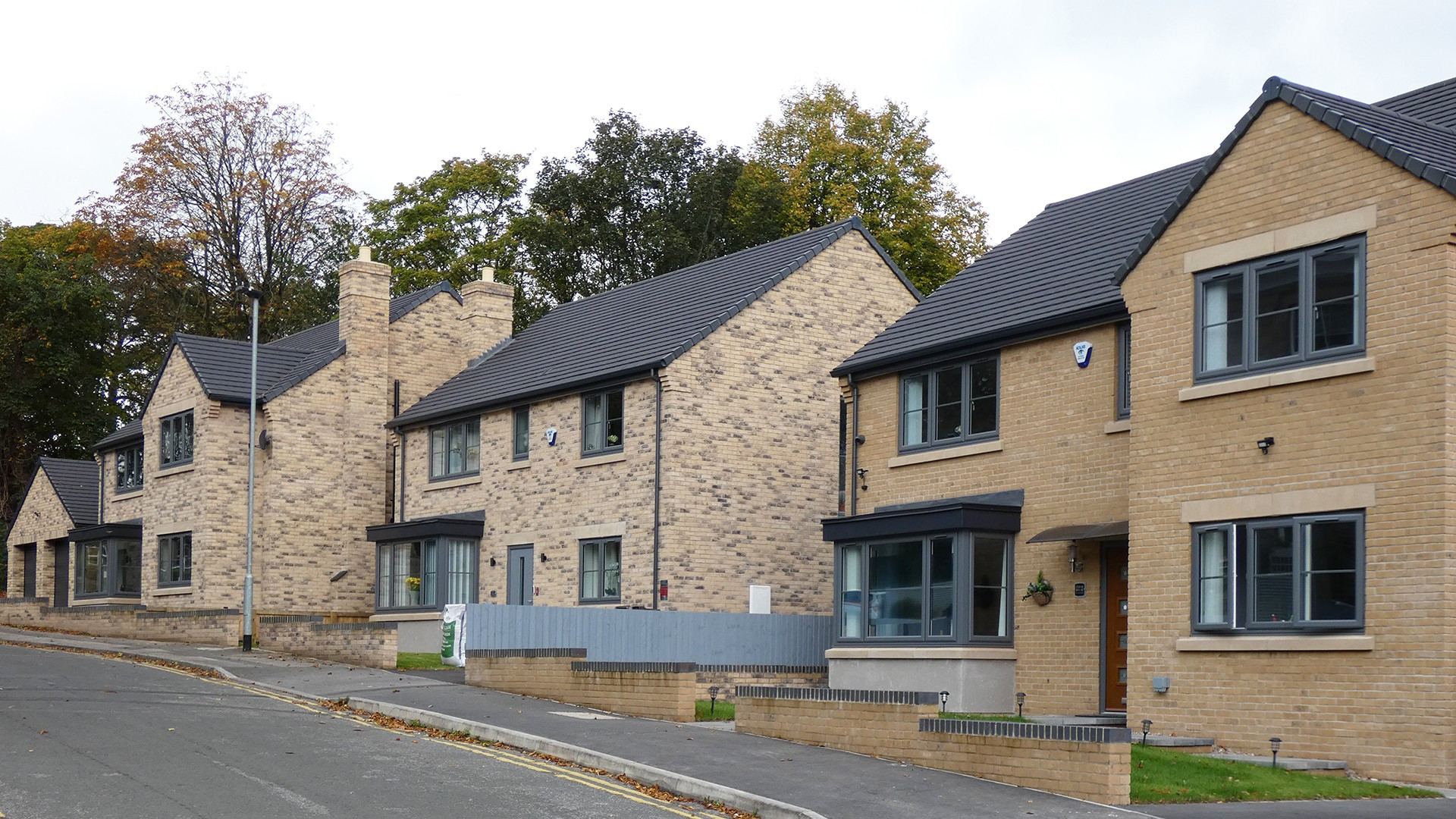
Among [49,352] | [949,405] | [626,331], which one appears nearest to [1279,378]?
[949,405]

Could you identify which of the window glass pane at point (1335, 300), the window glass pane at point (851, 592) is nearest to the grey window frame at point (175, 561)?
the window glass pane at point (851, 592)

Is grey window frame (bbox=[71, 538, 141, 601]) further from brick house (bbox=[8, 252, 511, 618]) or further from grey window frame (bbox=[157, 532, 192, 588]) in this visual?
grey window frame (bbox=[157, 532, 192, 588])

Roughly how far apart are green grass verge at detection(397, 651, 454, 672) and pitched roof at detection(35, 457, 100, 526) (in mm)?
20160

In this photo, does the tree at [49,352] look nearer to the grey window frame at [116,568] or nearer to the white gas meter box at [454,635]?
the grey window frame at [116,568]

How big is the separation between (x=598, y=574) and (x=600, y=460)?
2.34m

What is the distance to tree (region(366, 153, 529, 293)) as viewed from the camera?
55.8 metres

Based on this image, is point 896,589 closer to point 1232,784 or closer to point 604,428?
point 1232,784

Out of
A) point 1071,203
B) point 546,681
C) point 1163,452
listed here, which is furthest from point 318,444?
point 1163,452

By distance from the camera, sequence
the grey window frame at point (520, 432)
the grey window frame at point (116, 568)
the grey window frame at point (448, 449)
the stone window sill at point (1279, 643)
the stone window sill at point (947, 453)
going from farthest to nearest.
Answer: the grey window frame at point (116, 568) → the grey window frame at point (448, 449) → the grey window frame at point (520, 432) → the stone window sill at point (947, 453) → the stone window sill at point (1279, 643)

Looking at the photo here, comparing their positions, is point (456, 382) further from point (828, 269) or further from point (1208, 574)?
point (1208, 574)

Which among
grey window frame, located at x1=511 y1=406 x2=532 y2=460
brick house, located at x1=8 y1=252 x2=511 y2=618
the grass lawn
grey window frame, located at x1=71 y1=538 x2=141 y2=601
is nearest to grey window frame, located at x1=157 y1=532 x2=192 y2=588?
brick house, located at x1=8 y1=252 x2=511 y2=618

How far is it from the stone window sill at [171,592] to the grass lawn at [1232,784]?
94.9 feet

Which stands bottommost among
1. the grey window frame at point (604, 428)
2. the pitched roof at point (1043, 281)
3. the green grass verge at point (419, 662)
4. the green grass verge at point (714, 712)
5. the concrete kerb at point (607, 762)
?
the green grass verge at point (419, 662)

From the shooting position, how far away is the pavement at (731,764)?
13.7m
